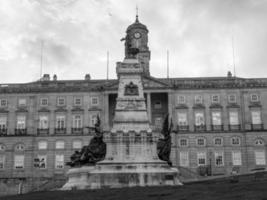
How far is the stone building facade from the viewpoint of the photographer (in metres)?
67.9

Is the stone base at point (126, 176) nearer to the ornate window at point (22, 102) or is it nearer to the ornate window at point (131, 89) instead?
the ornate window at point (131, 89)

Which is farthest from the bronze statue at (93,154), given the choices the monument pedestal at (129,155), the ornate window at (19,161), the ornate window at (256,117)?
the ornate window at (256,117)

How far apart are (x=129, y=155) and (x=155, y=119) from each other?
4442 cm

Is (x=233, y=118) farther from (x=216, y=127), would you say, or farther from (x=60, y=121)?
(x=60, y=121)

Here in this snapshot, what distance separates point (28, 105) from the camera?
7138 centimetres

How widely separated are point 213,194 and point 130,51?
15.8 m

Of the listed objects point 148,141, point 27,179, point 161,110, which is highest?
point 161,110

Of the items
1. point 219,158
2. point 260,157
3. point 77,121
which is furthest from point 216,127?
point 77,121

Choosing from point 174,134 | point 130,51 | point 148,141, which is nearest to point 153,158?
point 148,141

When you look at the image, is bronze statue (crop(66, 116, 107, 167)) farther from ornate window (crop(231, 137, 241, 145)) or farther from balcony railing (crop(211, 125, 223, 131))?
ornate window (crop(231, 137, 241, 145))

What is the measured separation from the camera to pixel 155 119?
72.2 meters

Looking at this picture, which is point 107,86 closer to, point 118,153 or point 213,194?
point 118,153

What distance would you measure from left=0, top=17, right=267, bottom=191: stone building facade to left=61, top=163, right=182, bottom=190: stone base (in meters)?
40.2

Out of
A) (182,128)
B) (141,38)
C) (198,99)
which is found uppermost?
(141,38)
